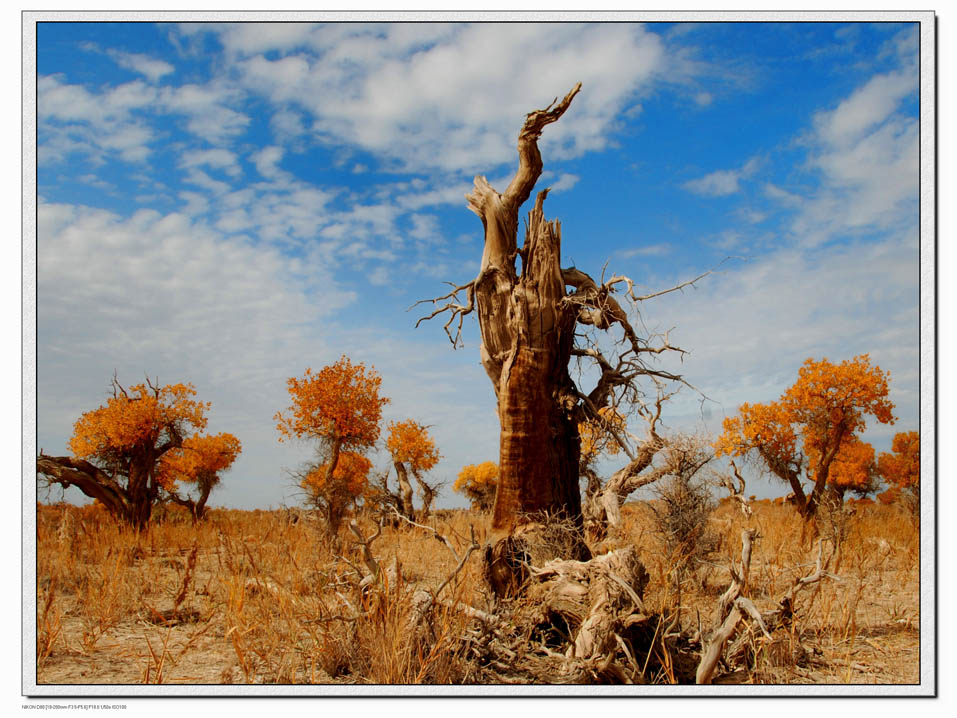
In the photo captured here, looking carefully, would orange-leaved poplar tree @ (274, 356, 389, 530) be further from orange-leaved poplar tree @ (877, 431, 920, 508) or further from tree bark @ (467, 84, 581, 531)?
orange-leaved poplar tree @ (877, 431, 920, 508)

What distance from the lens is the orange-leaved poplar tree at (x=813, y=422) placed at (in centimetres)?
1161

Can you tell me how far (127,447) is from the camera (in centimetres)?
1230

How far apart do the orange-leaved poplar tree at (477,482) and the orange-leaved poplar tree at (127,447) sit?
33.8ft

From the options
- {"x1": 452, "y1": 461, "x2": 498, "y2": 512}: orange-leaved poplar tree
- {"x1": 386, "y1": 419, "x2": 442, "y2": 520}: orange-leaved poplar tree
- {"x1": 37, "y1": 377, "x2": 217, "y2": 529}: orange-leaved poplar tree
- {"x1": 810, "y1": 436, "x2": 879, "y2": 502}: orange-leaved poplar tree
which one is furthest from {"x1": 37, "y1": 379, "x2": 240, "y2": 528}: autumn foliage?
{"x1": 810, "y1": 436, "x2": 879, "y2": 502}: orange-leaved poplar tree

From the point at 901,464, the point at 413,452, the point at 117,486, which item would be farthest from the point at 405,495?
the point at 901,464

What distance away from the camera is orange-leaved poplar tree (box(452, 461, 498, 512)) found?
21.0m

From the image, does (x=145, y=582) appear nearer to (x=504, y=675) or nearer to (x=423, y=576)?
(x=423, y=576)

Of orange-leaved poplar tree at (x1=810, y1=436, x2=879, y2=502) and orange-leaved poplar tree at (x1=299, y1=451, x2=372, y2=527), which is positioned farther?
orange-leaved poplar tree at (x1=810, y1=436, x2=879, y2=502)

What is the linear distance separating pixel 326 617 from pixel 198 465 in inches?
436

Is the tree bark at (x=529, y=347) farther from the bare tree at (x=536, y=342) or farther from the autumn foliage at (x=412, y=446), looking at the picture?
the autumn foliage at (x=412, y=446)

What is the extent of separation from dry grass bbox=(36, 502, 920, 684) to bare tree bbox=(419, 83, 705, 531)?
39.1 inches

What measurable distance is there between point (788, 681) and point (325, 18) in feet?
22.1

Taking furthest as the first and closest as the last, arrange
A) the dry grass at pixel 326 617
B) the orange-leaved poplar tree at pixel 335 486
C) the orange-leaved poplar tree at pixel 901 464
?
the orange-leaved poplar tree at pixel 901 464 → the orange-leaved poplar tree at pixel 335 486 → the dry grass at pixel 326 617

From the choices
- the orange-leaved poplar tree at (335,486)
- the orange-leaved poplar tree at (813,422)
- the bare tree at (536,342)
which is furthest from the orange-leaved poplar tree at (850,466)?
the orange-leaved poplar tree at (335,486)
